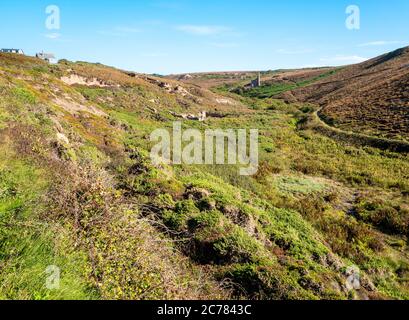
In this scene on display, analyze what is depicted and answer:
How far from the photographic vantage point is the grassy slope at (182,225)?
5.21 metres

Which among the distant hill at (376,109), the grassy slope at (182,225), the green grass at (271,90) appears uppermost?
the green grass at (271,90)

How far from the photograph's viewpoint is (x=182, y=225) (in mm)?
10578

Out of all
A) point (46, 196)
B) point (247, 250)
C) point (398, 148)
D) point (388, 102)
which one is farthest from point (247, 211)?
point (388, 102)

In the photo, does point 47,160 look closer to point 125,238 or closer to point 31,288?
point 125,238
